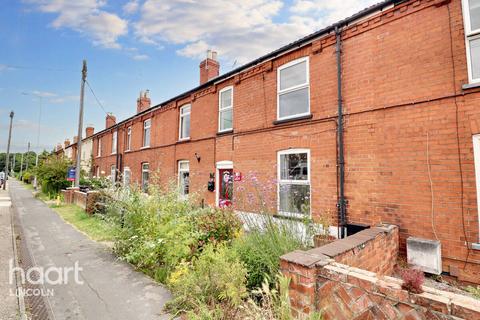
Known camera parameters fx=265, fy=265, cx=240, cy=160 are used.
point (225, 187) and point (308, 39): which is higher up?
point (308, 39)

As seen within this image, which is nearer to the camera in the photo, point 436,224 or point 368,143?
point 436,224

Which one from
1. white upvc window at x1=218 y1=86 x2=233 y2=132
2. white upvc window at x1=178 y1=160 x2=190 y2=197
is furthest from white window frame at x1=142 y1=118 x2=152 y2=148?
white upvc window at x1=218 y1=86 x2=233 y2=132

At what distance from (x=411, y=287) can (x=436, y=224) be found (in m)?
3.07

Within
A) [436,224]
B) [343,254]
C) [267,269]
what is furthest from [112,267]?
[436,224]

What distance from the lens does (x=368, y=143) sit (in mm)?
5609

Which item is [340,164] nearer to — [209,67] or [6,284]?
[6,284]

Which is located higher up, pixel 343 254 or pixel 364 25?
pixel 364 25

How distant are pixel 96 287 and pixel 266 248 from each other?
2739mm

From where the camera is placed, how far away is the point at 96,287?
416cm

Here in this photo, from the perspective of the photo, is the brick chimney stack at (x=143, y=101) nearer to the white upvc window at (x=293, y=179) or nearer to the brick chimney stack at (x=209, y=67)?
the brick chimney stack at (x=209, y=67)

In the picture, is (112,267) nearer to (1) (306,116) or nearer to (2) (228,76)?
(1) (306,116)

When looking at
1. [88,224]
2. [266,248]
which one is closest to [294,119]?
[266,248]

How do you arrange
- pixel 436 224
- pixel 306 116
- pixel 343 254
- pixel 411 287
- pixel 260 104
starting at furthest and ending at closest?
pixel 260 104, pixel 306 116, pixel 436 224, pixel 343 254, pixel 411 287

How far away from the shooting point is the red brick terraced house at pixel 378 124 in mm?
4520
